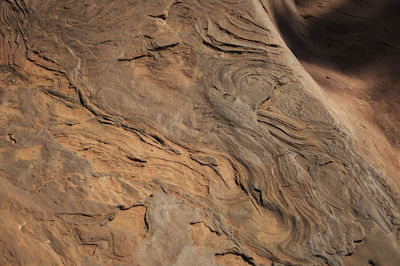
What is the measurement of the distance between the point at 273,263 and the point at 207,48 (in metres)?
2.08

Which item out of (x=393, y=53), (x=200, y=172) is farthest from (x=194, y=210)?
(x=393, y=53)

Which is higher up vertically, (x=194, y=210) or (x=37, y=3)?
(x=37, y=3)

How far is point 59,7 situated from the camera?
329cm

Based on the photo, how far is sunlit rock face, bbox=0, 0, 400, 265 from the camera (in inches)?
89.9

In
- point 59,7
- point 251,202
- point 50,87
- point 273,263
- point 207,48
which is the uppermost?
point 59,7

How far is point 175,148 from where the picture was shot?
279 cm

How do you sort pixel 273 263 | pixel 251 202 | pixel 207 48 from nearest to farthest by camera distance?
pixel 273 263, pixel 251 202, pixel 207 48

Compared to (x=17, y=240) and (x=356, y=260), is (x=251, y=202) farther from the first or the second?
(x=17, y=240)

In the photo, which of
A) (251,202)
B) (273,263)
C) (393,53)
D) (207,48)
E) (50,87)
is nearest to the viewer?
(273,263)

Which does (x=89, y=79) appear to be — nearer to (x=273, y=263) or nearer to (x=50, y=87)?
(x=50, y=87)

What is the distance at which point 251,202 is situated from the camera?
8.62 feet

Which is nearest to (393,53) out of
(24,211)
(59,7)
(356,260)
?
(356,260)

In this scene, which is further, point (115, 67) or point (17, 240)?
point (115, 67)

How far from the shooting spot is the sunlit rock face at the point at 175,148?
2.28 meters
